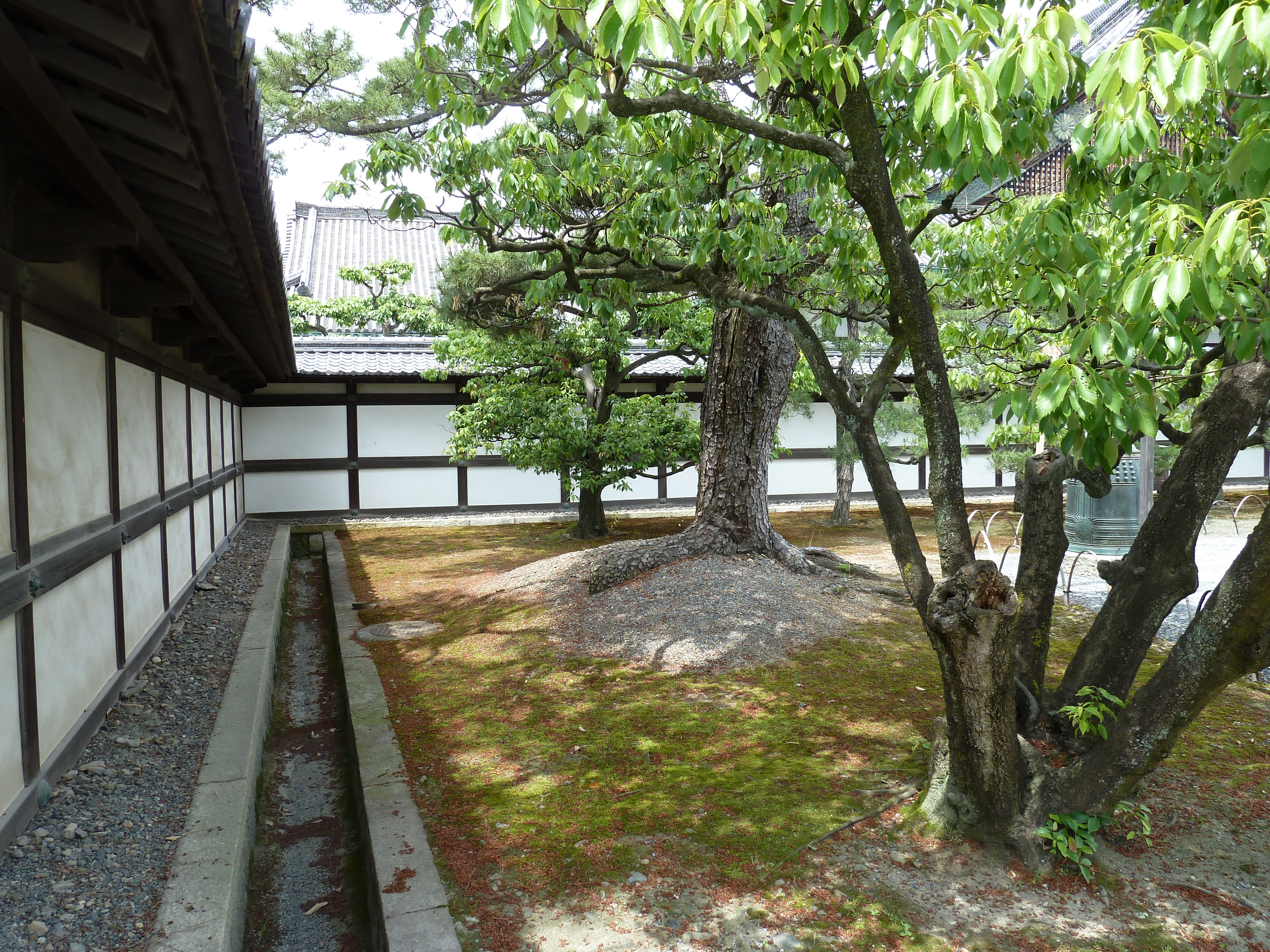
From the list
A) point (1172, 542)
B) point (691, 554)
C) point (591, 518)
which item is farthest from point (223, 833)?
point (591, 518)

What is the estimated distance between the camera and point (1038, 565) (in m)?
3.78

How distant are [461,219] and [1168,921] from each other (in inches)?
213

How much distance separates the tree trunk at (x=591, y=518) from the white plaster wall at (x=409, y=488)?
3.86 metres

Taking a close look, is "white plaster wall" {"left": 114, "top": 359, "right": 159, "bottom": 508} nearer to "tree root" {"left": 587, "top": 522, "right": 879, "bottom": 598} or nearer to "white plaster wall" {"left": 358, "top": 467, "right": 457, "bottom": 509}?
"tree root" {"left": 587, "top": 522, "right": 879, "bottom": 598}

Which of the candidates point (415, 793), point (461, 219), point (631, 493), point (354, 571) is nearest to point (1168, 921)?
point (415, 793)

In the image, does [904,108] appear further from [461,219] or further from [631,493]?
[631,493]

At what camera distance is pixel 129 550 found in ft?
16.9

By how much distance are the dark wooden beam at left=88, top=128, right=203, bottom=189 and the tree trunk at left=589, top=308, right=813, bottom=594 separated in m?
5.30

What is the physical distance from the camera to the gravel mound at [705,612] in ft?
20.0

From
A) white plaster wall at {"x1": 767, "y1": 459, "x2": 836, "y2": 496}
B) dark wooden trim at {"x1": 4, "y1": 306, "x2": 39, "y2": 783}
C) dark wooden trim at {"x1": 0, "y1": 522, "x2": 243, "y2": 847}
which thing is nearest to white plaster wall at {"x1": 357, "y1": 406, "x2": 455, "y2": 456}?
white plaster wall at {"x1": 767, "y1": 459, "x2": 836, "y2": 496}

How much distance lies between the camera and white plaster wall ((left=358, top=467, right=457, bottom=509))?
15094 millimetres

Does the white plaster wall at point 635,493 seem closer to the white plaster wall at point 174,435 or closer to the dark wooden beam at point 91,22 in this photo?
the white plaster wall at point 174,435

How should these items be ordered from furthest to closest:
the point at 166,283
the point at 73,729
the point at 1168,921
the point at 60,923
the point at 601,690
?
the point at 601,690
the point at 166,283
the point at 73,729
the point at 1168,921
the point at 60,923

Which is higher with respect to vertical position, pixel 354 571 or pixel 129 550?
pixel 129 550
